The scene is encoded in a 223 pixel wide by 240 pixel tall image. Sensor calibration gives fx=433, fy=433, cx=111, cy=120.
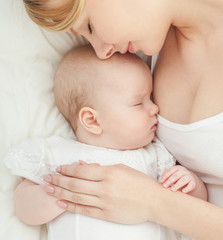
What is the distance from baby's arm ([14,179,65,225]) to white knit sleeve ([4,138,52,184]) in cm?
4

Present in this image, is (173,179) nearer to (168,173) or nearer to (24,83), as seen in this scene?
(168,173)

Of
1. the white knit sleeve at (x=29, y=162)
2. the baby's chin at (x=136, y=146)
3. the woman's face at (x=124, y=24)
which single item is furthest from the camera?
the baby's chin at (x=136, y=146)

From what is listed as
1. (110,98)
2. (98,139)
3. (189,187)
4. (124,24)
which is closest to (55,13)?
(124,24)

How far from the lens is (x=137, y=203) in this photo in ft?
4.39

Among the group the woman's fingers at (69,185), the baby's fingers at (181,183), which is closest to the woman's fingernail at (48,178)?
the woman's fingers at (69,185)

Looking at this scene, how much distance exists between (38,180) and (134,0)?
2.19 feet

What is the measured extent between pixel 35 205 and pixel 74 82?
44cm

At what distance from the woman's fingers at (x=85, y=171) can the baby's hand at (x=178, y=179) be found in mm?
215

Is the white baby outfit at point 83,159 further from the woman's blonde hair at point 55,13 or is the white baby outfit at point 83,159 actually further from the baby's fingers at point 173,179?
the woman's blonde hair at point 55,13

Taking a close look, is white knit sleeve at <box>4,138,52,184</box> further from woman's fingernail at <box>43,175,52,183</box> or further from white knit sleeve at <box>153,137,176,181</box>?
white knit sleeve at <box>153,137,176,181</box>

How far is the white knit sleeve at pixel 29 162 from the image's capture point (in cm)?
145

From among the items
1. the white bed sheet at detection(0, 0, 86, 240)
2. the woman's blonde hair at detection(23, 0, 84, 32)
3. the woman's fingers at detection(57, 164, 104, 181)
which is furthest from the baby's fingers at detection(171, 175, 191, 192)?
the woman's blonde hair at detection(23, 0, 84, 32)

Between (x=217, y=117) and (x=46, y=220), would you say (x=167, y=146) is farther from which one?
(x=46, y=220)

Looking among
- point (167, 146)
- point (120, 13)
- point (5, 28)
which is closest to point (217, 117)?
point (167, 146)
